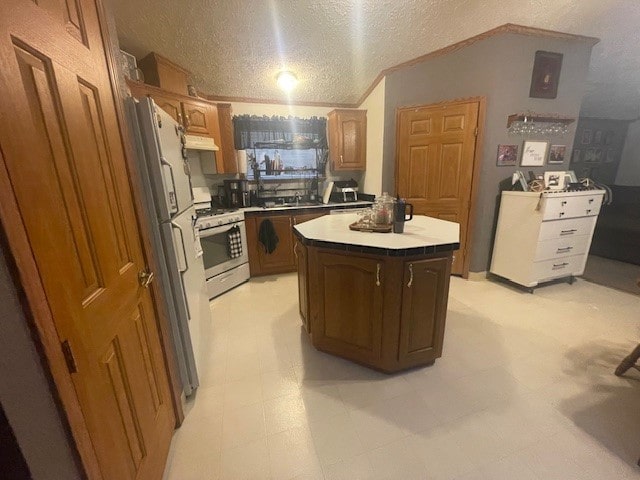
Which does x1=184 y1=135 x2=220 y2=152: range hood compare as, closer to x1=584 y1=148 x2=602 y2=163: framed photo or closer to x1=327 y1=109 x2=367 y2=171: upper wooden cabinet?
x1=327 y1=109 x2=367 y2=171: upper wooden cabinet

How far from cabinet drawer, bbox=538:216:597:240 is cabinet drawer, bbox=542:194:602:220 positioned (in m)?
0.05

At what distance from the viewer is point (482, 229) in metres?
2.99

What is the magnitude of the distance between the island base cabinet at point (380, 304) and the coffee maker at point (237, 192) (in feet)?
6.48

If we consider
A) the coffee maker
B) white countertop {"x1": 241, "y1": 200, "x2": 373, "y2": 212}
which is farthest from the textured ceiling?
white countertop {"x1": 241, "y1": 200, "x2": 373, "y2": 212}

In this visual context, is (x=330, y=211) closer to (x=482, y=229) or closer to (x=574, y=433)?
(x=482, y=229)

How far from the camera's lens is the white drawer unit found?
2567mm

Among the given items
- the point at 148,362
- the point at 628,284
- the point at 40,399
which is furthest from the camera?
the point at 628,284

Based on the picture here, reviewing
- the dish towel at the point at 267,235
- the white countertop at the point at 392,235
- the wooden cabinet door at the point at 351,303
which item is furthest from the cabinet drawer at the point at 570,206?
the dish towel at the point at 267,235

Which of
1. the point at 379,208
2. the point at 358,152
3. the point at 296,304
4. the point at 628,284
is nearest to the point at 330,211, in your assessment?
the point at 358,152

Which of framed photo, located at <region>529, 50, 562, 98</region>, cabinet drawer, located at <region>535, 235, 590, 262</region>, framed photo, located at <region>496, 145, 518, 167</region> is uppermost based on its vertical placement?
framed photo, located at <region>529, 50, 562, 98</region>

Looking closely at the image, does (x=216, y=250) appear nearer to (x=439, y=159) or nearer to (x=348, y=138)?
(x=348, y=138)

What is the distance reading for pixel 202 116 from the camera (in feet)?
9.55

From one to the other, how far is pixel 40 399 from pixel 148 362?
628mm

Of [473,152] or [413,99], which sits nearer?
[473,152]
